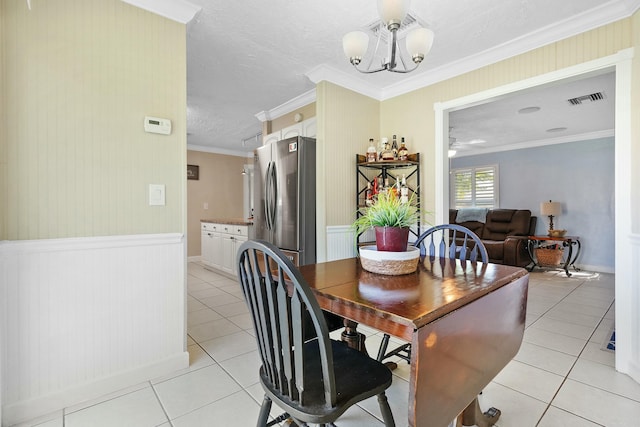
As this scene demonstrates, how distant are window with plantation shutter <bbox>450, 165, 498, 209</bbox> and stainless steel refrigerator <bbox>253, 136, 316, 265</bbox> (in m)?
4.97

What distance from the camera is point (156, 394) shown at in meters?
1.74

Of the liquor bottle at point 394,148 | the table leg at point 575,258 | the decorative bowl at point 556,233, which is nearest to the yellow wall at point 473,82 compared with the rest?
the liquor bottle at point 394,148

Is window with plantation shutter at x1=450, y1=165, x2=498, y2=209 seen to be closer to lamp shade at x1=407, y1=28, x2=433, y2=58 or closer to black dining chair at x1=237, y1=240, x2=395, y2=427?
lamp shade at x1=407, y1=28, x2=433, y2=58

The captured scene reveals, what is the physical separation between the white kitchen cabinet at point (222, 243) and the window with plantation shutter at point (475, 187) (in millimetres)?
5061

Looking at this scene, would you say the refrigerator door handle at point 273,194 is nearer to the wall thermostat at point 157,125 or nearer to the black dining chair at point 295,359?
the wall thermostat at point 157,125

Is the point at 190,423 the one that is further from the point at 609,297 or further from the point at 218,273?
the point at 609,297

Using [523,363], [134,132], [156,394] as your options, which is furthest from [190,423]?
[523,363]

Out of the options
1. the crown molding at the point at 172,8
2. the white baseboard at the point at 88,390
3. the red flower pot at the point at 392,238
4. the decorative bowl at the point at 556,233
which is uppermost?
the crown molding at the point at 172,8

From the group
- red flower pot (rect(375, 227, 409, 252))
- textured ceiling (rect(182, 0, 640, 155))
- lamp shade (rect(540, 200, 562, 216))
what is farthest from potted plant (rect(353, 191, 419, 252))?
lamp shade (rect(540, 200, 562, 216))

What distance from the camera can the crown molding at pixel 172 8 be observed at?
1.90 m

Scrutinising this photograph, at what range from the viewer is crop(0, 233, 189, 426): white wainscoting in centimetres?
153

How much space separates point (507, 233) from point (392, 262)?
5.34 meters

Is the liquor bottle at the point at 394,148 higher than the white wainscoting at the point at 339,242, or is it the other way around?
the liquor bottle at the point at 394,148

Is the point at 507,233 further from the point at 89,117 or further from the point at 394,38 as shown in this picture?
the point at 89,117
